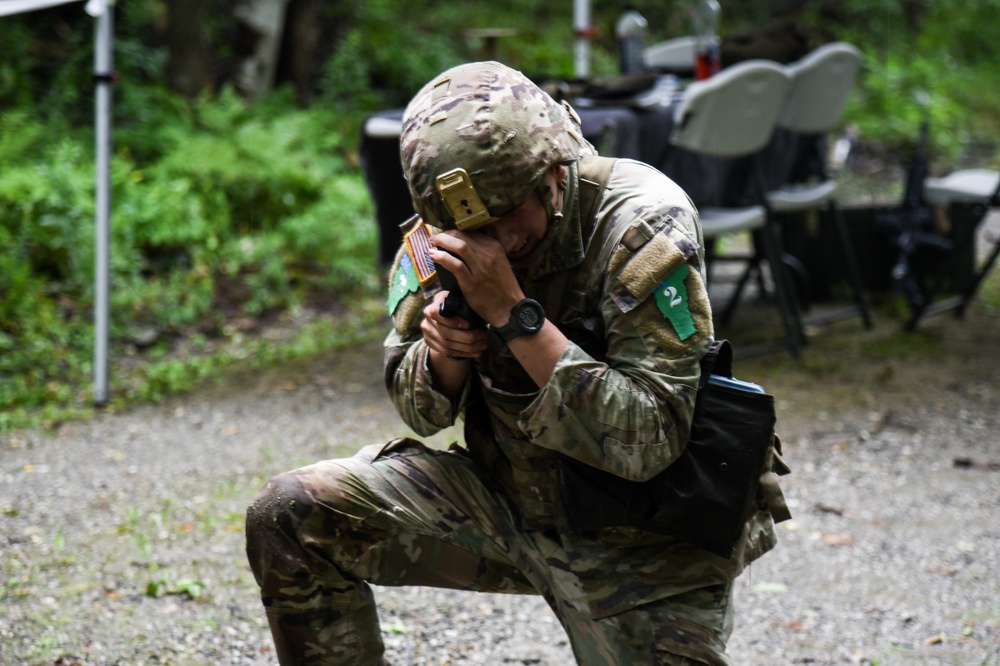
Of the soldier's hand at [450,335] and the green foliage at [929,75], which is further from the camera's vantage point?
the green foliage at [929,75]

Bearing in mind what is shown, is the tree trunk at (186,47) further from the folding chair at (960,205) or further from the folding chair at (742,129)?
the folding chair at (960,205)

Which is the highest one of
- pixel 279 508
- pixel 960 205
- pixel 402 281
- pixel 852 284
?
pixel 402 281

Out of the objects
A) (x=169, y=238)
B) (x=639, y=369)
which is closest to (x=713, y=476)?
(x=639, y=369)

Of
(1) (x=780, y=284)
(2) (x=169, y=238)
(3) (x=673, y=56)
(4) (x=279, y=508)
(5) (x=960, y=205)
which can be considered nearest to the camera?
(4) (x=279, y=508)

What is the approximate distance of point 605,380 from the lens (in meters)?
2.00

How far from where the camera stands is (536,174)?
6.52 ft

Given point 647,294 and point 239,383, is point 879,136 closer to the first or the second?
point 239,383

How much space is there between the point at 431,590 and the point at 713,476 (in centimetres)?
159

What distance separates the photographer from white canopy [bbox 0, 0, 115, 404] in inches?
186

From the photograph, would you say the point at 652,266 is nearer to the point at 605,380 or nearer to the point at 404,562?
the point at 605,380

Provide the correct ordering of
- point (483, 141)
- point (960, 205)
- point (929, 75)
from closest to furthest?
point (483, 141), point (960, 205), point (929, 75)

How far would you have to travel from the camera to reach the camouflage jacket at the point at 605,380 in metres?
2.02

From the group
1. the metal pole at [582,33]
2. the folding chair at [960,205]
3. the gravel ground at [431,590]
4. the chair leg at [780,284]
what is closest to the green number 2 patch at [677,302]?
the gravel ground at [431,590]

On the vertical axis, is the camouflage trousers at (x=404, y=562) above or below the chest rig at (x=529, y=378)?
below
